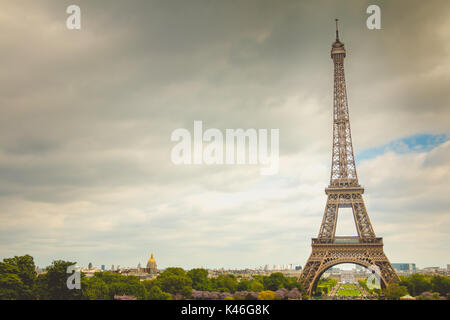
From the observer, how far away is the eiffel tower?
57750mm

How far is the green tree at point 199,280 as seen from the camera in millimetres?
64375

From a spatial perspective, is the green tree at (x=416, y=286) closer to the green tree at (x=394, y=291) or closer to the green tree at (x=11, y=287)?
the green tree at (x=394, y=291)

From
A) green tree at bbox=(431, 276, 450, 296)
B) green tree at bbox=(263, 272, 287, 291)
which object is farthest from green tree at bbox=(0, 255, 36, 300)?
green tree at bbox=(431, 276, 450, 296)

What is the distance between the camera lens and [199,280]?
68.9 m

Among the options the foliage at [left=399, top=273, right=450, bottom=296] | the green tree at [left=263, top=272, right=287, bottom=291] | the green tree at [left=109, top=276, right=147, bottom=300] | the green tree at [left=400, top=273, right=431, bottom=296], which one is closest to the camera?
the green tree at [left=109, top=276, right=147, bottom=300]

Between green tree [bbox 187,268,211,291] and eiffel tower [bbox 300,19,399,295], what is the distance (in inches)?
626

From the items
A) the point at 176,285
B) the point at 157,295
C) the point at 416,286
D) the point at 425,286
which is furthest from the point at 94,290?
the point at 425,286

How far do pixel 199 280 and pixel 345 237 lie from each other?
26094 millimetres

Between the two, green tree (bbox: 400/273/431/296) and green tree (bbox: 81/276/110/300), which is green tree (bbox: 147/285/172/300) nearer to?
green tree (bbox: 81/276/110/300)

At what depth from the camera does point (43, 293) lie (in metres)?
49.5

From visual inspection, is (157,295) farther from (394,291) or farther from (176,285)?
(394,291)
